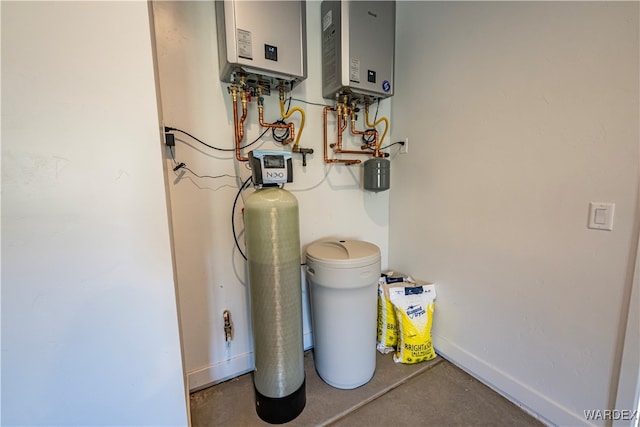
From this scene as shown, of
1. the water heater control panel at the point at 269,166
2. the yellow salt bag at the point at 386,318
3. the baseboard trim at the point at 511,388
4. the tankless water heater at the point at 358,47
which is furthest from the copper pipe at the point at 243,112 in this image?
the baseboard trim at the point at 511,388

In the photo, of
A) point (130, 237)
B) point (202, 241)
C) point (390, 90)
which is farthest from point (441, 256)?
point (130, 237)

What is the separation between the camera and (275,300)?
1.21 meters

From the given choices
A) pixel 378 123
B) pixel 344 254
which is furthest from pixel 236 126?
pixel 378 123

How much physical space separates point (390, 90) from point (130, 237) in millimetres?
1575

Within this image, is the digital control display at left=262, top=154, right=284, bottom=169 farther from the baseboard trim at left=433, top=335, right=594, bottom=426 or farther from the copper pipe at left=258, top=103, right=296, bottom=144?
the baseboard trim at left=433, top=335, right=594, bottom=426

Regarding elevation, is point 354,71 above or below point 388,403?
above

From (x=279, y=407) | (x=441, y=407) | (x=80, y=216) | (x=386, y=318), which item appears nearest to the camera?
(x=80, y=216)

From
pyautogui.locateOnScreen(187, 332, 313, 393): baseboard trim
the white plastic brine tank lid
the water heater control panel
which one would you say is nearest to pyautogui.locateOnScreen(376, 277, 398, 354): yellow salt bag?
the white plastic brine tank lid

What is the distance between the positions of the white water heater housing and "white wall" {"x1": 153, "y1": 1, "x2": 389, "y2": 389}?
14cm

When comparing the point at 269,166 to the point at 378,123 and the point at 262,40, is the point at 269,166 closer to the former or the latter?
the point at 262,40

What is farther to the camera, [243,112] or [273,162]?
[243,112]

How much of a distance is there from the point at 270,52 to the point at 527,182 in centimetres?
141

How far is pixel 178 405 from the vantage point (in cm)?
93

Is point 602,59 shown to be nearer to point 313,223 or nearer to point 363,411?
point 313,223
